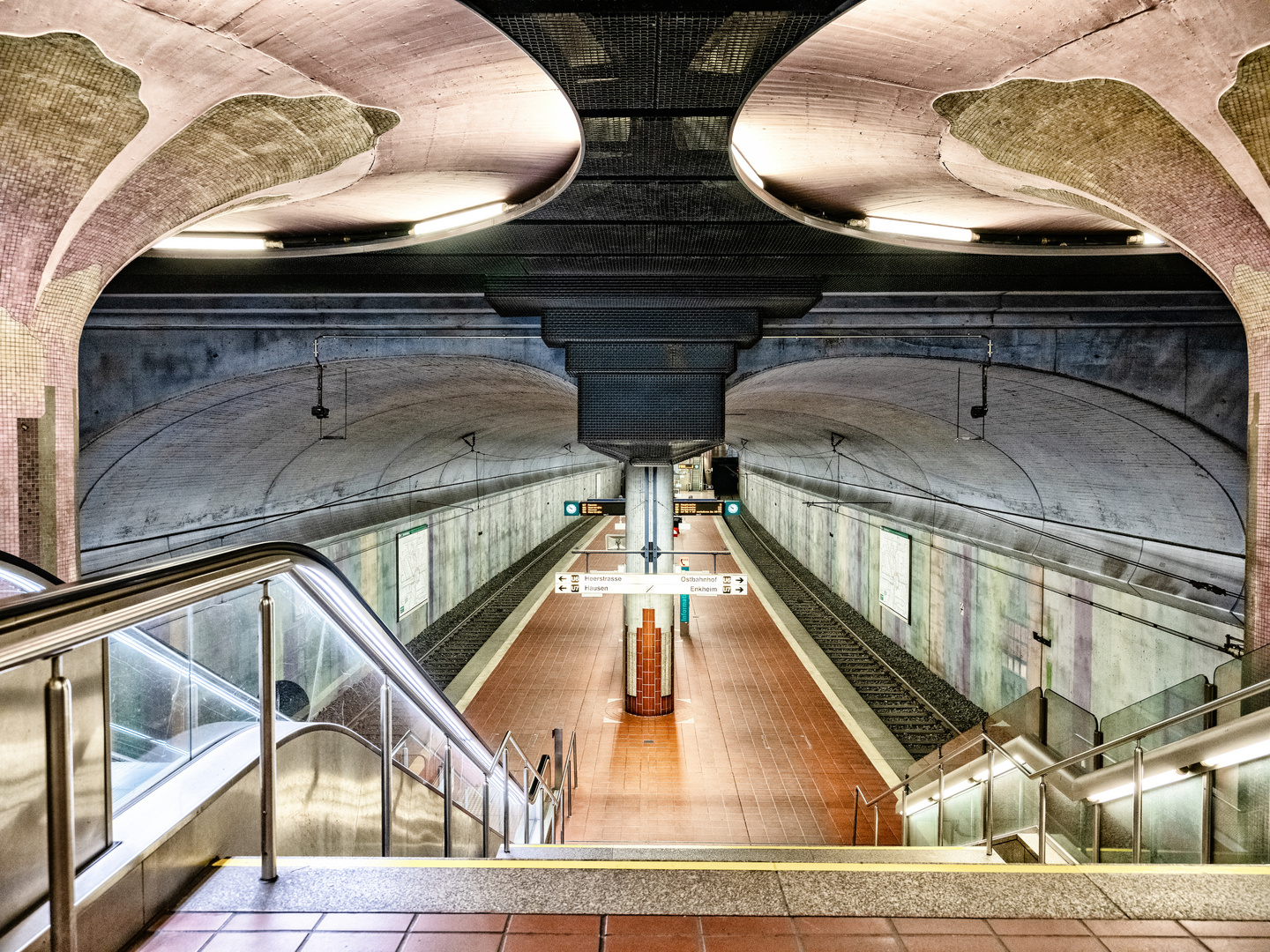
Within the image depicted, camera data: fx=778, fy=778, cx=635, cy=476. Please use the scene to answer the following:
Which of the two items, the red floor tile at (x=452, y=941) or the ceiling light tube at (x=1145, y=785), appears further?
the ceiling light tube at (x=1145, y=785)

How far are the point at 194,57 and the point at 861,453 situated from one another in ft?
44.6

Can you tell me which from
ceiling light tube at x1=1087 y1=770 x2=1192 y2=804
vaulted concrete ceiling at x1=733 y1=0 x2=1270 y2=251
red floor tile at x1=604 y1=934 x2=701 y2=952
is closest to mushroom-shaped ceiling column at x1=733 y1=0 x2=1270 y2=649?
vaulted concrete ceiling at x1=733 y1=0 x2=1270 y2=251

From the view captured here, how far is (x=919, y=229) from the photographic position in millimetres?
5695

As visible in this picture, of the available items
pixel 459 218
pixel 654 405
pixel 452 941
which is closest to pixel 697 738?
pixel 654 405

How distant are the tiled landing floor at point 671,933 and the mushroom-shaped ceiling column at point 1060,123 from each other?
294cm

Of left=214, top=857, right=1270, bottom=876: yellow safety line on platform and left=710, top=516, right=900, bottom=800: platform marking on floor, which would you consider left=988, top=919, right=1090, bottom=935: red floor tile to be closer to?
left=214, top=857, right=1270, bottom=876: yellow safety line on platform

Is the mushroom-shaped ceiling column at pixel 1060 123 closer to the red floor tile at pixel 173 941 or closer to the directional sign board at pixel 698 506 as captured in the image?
the red floor tile at pixel 173 941

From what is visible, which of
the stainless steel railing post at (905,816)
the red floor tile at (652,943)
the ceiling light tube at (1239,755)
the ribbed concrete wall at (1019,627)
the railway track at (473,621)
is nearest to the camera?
the red floor tile at (652,943)

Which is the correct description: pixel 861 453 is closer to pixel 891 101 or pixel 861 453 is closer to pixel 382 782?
pixel 891 101

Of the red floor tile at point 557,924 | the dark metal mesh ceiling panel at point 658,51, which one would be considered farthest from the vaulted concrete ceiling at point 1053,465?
the red floor tile at point 557,924

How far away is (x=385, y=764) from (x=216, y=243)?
15.6 ft

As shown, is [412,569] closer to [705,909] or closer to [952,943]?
[705,909]

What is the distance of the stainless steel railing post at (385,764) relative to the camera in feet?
9.79

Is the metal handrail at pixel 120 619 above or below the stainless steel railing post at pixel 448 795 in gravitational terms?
above
